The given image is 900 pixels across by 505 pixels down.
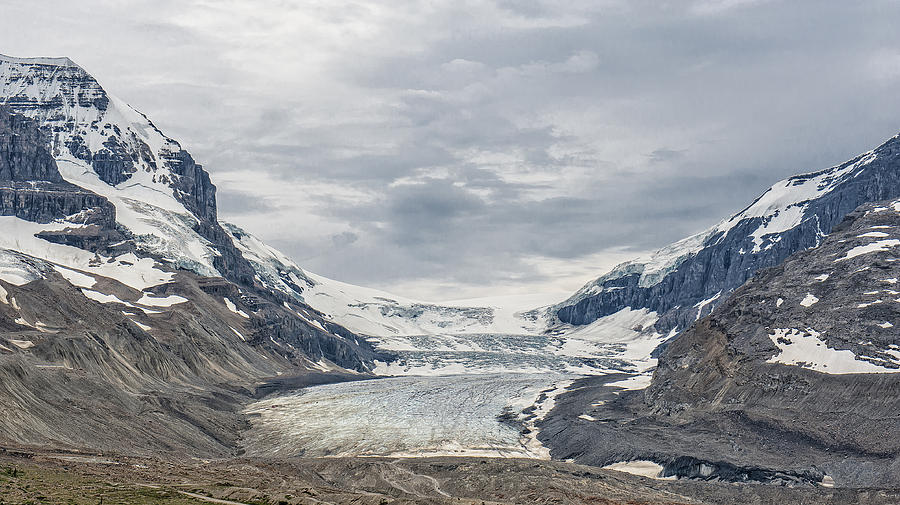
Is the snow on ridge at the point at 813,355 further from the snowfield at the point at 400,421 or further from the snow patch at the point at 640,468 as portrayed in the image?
the snowfield at the point at 400,421

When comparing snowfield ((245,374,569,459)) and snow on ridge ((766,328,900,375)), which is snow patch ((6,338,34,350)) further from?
snow on ridge ((766,328,900,375))

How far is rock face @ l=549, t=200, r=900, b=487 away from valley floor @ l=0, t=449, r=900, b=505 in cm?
651

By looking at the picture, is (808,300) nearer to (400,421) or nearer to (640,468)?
(640,468)

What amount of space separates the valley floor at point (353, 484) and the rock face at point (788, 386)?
6506 mm

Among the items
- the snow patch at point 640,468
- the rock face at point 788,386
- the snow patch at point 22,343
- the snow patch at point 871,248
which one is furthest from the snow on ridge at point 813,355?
the snow patch at point 22,343

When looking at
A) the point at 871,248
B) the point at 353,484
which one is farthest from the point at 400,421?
the point at 871,248

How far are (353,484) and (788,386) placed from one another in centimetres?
5590

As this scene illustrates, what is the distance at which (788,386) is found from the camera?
117375 millimetres

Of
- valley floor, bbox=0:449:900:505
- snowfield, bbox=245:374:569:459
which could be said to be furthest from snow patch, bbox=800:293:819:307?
valley floor, bbox=0:449:900:505

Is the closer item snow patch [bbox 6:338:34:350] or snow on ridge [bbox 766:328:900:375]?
snow on ridge [bbox 766:328:900:375]

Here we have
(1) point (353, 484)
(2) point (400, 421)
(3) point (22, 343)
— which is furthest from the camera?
(2) point (400, 421)

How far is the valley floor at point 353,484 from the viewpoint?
6425 cm

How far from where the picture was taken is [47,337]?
145 meters

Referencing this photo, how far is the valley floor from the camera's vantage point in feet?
211
